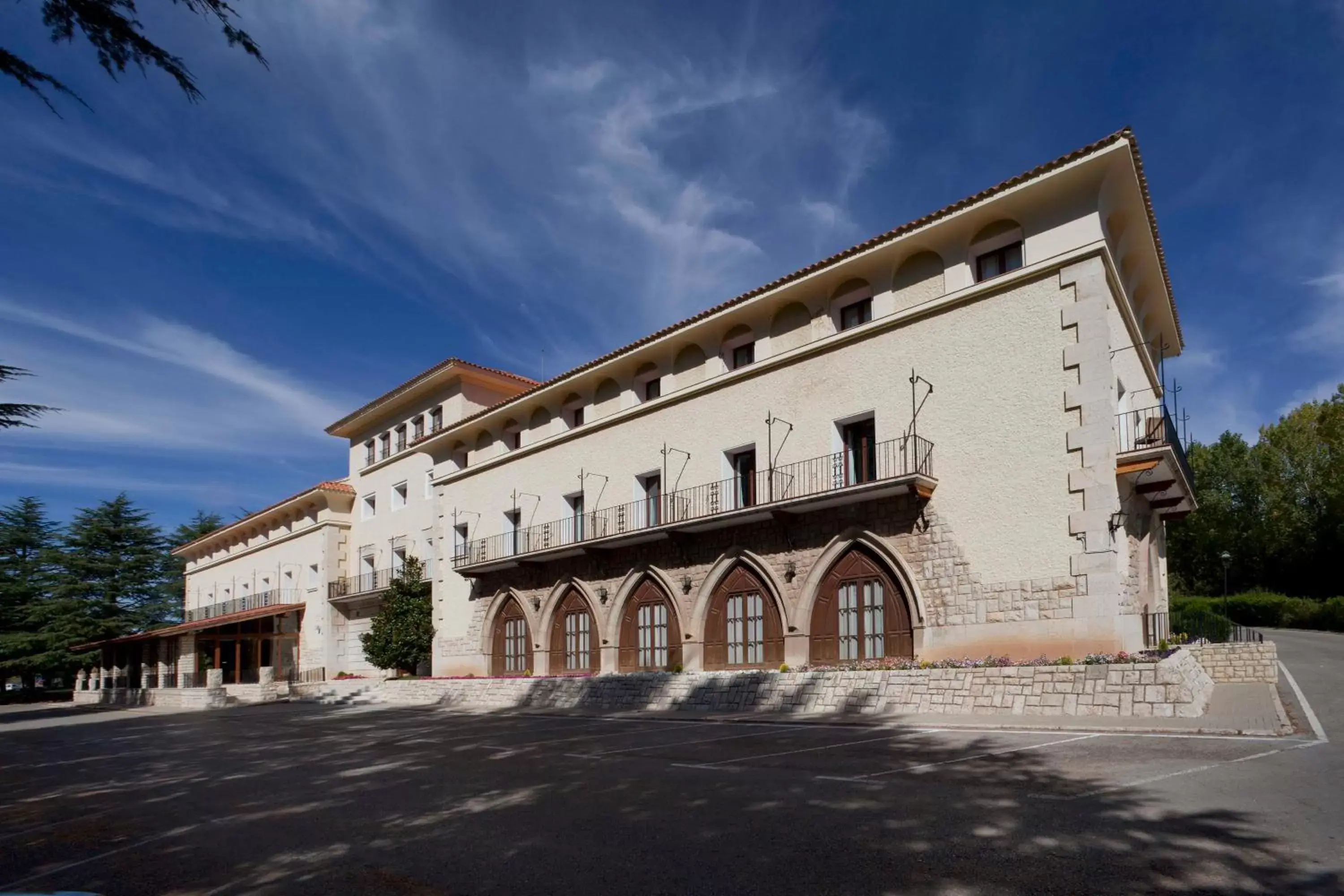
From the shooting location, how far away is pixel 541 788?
29.7ft

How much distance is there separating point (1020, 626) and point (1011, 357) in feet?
15.6

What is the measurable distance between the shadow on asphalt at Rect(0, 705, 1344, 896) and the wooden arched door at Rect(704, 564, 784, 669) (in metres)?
7.35

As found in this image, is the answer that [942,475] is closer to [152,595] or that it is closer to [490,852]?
[490,852]

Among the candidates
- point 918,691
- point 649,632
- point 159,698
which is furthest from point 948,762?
point 159,698

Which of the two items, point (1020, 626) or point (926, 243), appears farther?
point (926, 243)

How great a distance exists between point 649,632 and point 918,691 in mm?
9441

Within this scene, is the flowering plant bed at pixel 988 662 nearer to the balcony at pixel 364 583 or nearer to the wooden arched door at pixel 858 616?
the wooden arched door at pixel 858 616

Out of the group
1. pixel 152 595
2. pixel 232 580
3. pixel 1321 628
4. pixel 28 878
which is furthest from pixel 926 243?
pixel 152 595

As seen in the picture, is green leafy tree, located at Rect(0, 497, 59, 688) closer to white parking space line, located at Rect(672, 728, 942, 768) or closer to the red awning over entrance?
the red awning over entrance

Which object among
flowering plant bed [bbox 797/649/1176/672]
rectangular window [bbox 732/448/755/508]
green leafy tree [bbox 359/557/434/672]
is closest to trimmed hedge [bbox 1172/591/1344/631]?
rectangular window [bbox 732/448/755/508]

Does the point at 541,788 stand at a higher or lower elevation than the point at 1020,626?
lower

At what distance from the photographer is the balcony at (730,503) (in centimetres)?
1752

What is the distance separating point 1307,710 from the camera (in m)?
13.3

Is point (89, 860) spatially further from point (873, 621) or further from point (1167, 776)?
point (873, 621)
